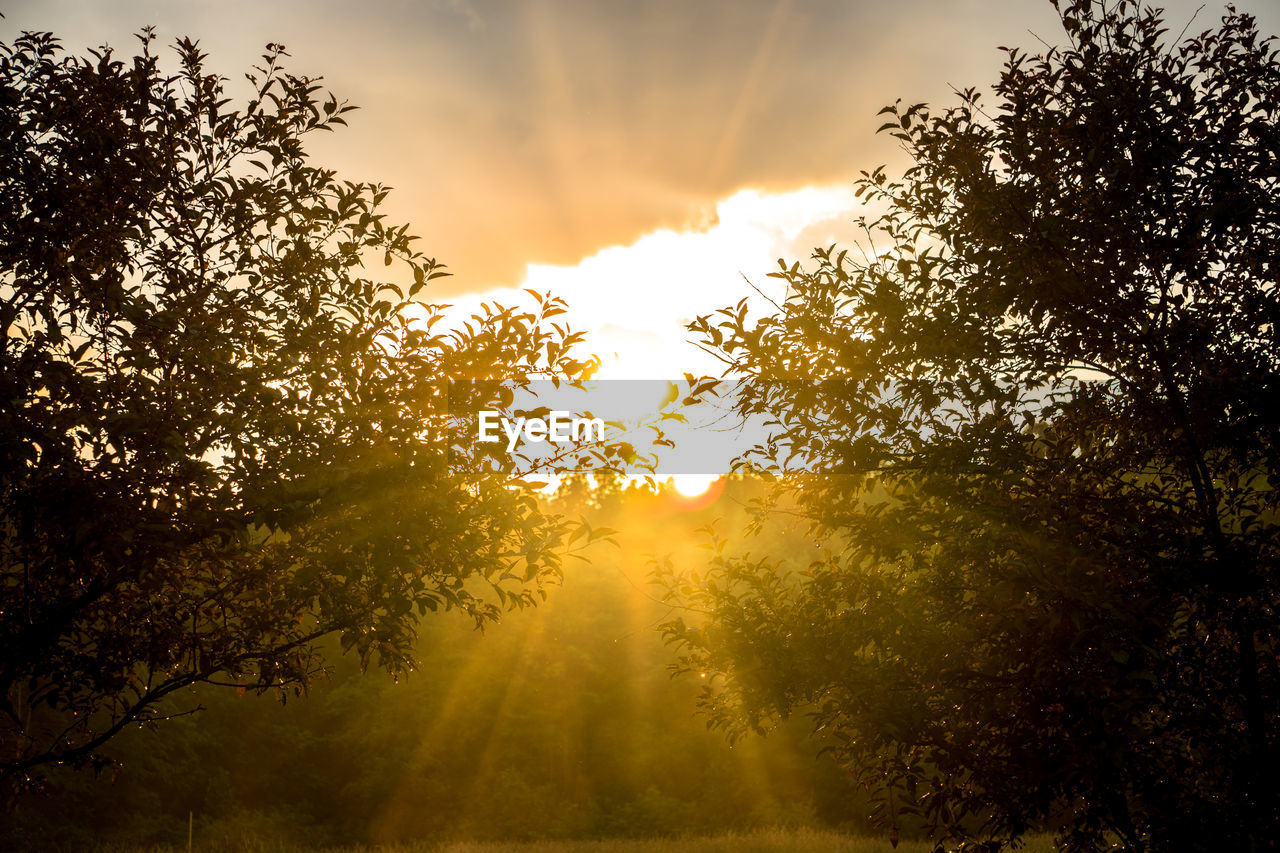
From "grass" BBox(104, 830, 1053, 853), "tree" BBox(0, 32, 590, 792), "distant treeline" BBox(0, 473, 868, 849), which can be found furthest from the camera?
"distant treeline" BBox(0, 473, 868, 849)

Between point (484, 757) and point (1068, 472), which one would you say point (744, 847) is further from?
point (484, 757)

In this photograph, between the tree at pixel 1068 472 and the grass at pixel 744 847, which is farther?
the grass at pixel 744 847

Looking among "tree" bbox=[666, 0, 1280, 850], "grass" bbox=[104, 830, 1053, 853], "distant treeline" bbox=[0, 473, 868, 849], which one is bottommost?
"distant treeline" bbox=[0, 473, 868, 849]

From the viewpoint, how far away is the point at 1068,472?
19.8ft

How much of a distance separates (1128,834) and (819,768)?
32149 millimetres

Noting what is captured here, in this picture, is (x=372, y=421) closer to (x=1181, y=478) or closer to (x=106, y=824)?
(x=1181, y=478)

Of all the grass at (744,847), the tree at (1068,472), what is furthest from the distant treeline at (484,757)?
the tree at (1068,472)

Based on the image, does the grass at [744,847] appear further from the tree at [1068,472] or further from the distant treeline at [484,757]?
the distant treeline at [484,757]

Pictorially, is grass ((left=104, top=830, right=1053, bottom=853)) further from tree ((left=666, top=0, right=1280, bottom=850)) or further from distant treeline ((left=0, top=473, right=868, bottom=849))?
distant treeline ((left=0, top=473, right=868, bottom=849))

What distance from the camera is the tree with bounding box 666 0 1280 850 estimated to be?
514 centimetres

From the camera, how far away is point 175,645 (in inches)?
221

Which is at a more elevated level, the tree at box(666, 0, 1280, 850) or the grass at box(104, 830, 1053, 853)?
the tree at box(666, 0, 1280, 850)

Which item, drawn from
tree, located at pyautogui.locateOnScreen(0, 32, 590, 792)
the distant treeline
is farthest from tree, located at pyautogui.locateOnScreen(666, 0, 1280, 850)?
the distant treeline

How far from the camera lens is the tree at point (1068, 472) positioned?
202 inches
